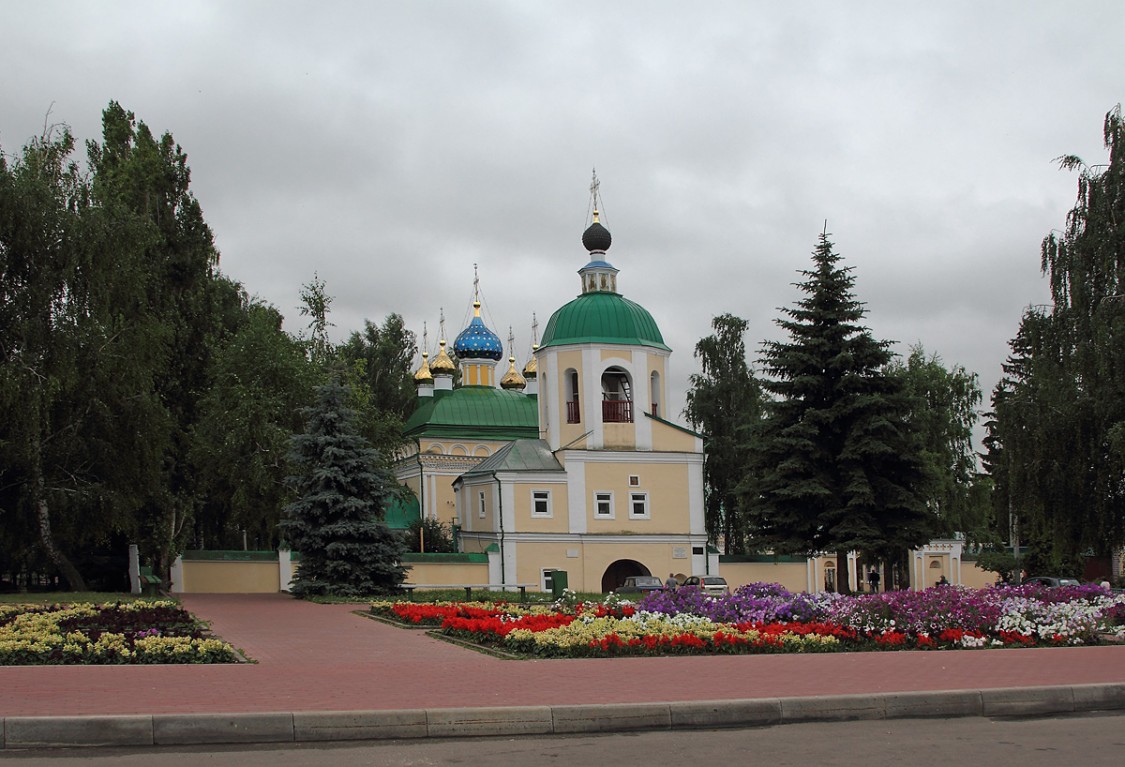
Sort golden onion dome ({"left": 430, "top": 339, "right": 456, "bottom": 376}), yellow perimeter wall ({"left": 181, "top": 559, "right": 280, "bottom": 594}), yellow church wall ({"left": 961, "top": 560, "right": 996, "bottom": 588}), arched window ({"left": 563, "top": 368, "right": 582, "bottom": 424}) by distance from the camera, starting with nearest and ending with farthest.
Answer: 1. yellow perimeter wall ({"left": 181, "top": 559, "right": 280, "bottom": 594})
2. arched window ({"left": 563, "top": 368, "right": 582, "bottom": 424})
3. yellow church wall ({"left": 961, "top": 560, "right": 996, "bottom": 588})
4. golden onion dome ({"left": 430, "top": 339, "right": 456, "bottom": 376})

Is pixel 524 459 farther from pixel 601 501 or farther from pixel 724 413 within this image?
pixel 724 413

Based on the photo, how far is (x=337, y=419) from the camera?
101 feet

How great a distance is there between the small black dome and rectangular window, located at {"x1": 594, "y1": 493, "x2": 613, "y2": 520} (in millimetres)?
9768

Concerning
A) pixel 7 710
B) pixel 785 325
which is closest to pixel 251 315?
pixel 785 325

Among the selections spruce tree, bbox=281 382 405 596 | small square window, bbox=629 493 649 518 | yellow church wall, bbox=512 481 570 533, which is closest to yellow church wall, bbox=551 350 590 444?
yellow church wall, bbox=512 481 570 533

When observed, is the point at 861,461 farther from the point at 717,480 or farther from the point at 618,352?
the point at 717,480

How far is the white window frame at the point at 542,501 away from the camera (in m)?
38.9

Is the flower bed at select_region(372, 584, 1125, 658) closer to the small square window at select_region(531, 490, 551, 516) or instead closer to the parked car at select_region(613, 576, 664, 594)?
the parked car at select_region(613, 576, 664, 594)

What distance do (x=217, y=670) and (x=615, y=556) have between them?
2792cm

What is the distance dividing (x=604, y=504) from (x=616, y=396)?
4.31 meters

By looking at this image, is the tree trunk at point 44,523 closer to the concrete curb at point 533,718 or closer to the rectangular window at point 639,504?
the rectangular window at point 639,504

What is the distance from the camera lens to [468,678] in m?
11.4

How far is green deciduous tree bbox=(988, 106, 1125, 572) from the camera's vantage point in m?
25.7

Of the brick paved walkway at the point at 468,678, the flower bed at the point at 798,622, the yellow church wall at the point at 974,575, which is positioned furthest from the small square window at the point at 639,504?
the brick paved walkway at the point at 468,678
